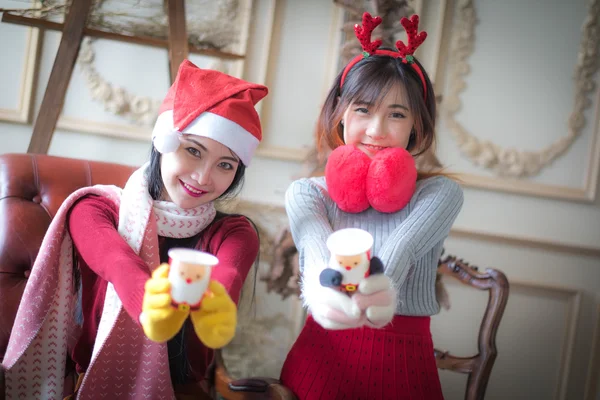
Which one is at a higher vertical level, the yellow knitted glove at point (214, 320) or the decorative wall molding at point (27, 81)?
the decorative wall molding at point (27, 81)

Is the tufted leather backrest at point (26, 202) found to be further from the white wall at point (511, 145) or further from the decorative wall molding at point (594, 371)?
the decorative wall molding at point (594, 371)

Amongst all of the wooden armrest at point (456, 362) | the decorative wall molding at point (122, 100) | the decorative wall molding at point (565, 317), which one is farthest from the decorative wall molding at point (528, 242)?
the decorative wall molding at point (122, 100)

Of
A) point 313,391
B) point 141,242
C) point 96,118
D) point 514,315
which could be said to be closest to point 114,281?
point 141,242

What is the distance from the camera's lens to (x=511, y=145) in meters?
1.89

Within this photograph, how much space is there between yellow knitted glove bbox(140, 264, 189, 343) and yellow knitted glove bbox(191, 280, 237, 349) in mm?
25

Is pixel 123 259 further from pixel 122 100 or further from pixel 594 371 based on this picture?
pixel 594 371

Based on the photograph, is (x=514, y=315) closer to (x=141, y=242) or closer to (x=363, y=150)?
(x=363, y=150)

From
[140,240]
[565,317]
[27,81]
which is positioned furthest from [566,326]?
[27,81]

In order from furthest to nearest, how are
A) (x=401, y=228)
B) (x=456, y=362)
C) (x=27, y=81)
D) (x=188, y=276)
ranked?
1. (x=27, y=81)
2. (x=456, y=362)
3. (x=401, y=228)
4. (x=188, y=276)

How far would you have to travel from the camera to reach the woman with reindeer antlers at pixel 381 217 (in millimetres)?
1021

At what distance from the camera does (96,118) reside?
6.18 feet

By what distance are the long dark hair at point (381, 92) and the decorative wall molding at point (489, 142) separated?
2.57 feet

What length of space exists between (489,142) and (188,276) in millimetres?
1478

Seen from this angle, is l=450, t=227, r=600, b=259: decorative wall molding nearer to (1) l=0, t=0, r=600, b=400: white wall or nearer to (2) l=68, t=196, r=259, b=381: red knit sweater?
(1) l=0, t=0, r=600, b=400: white wall
